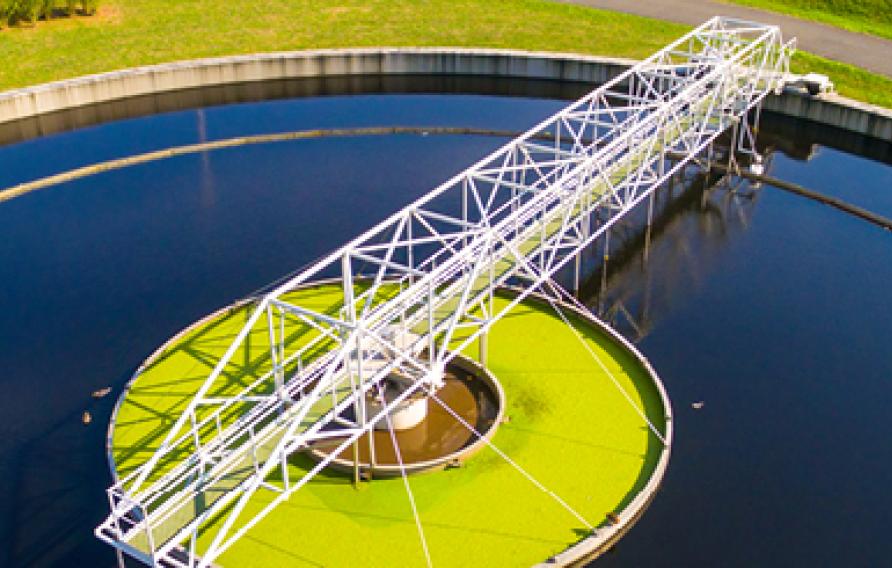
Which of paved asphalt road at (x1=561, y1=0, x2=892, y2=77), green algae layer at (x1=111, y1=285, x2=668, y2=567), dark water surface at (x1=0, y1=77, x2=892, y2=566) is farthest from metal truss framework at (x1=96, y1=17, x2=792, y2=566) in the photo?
paved asphalt road at (x1=561, y1=0, x2=892, y2=77)

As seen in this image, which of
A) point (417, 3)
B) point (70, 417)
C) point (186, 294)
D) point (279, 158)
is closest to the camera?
point (70, 417)

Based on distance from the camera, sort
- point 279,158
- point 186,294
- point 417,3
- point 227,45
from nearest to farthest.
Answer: point 186,294 → point 279,158 → point 227,45 → point 417,3

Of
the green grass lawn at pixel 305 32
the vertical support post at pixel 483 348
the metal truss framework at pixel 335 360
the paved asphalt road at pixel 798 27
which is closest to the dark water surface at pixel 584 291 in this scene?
the metal truss framework at pixel 335 360

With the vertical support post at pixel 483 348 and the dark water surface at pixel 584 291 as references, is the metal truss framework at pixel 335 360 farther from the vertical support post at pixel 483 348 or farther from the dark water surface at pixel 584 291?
the dark water surface at pixel 584 291

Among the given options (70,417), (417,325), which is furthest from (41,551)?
(417,325)

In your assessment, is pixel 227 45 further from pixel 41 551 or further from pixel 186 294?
pixel 41 551

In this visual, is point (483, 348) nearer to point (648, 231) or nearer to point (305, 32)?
point (648, 231)

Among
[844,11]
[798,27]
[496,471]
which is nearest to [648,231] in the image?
[496,471]
